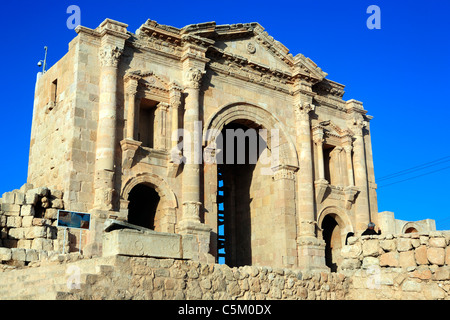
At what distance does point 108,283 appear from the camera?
9.29m

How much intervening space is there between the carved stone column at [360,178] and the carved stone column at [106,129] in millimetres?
11493

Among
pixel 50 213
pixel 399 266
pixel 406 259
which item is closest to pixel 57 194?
pixel 50 213

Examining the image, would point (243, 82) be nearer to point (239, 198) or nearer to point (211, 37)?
point (211, 37)

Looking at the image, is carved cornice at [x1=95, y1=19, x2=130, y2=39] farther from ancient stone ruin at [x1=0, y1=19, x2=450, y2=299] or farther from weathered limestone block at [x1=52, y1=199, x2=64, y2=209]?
weathered limestone block at [x1=52, y1=199, x2=64, y2=209]

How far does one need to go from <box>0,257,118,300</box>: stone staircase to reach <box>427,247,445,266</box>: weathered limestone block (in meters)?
5.85

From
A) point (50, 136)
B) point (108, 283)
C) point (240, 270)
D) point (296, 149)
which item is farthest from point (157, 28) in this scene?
point (108, 283)

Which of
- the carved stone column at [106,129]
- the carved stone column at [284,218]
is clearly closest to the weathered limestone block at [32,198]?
the carved stone column at [106,129]

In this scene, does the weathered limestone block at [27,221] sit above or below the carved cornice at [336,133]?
below

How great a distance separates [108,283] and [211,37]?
47.2ft

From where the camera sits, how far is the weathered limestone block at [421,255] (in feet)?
35.6

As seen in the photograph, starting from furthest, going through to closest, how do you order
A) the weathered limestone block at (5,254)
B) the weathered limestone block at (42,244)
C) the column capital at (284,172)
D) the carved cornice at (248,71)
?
the column capital at (284,172)
the carved cornice at (248,71)
the weathered limestone block at (42,244)
the weathered limestone block at (5,254)

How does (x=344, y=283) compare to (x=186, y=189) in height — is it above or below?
below

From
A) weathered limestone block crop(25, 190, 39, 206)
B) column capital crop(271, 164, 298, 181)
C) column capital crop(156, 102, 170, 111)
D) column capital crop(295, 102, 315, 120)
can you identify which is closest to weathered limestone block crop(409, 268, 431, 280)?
weathered limestone block crop(25, 190, 39, 206)

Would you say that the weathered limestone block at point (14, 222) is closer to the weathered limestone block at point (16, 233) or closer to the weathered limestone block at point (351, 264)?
the weathered limestone block at point (16, 233)
